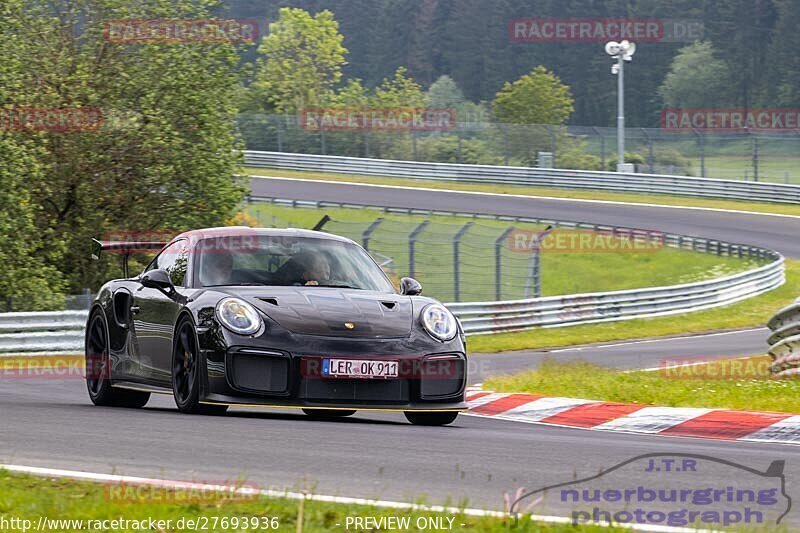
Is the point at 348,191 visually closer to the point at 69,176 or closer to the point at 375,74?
the point at 69,176

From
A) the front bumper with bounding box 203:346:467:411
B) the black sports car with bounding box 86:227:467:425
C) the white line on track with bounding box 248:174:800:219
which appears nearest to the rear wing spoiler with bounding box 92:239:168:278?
the black sports car with bounding box 86:227:467:425

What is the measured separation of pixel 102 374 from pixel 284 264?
1.96 meters

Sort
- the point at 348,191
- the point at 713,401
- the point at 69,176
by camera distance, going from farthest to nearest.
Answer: the point at 348,191 < the point at 69,176 < the point at 713,401

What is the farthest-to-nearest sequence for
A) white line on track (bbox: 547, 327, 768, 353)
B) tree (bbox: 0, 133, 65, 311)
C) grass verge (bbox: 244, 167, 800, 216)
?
grass verge (bbox: 244, 167, 800, 216), white line on track (bbox: 547, 327, 768, 353), tree (bbox: 0, 133, 65, 311)

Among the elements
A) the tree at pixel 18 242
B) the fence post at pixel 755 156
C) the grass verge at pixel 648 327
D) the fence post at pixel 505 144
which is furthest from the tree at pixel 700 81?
the tree at pixel 18 242

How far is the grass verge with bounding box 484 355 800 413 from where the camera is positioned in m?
10.3

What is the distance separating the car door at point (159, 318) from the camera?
30.1 feet

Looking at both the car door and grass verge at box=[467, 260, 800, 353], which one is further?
grass verge at box=[467, 260, 800, 353]

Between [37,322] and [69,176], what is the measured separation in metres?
6.54

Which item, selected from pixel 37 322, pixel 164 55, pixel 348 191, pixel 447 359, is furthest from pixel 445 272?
pixel 348 191

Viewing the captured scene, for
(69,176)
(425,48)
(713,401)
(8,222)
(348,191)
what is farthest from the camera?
(425,48)

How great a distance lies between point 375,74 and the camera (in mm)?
119875

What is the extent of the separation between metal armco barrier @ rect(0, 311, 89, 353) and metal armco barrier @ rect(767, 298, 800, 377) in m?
10.3

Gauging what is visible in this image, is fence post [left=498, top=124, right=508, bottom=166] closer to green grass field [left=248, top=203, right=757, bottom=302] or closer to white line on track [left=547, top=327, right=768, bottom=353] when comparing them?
green grass field [left=248, top=203, right=757, bottom=302]
